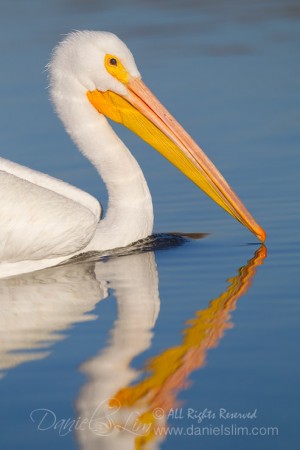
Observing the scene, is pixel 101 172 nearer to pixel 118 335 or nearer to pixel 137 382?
pixel 118 335

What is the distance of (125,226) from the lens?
763 centimetres

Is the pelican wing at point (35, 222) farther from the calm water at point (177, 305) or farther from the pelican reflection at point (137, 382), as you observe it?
the pelican reflection at point (137, 382)

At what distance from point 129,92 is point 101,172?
592 millimetres

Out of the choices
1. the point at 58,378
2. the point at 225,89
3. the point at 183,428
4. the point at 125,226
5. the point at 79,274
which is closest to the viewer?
the point at 183,428

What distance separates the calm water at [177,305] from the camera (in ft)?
15.4

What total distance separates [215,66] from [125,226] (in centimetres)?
549

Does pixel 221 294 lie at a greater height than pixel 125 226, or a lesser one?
lesser

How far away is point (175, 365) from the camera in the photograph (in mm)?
5207

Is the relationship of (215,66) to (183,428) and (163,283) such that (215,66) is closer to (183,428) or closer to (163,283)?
(163,283)

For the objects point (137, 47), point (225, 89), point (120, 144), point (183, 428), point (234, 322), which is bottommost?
point (183, 428)

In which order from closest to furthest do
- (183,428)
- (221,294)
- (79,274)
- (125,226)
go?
(183,428)
(221,294)
(79,274)
(125,226)

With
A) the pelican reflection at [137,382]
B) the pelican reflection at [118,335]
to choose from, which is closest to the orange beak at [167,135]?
the pelican reflection at [118,335]

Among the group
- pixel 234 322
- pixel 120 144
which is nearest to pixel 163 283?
pixel 234 322

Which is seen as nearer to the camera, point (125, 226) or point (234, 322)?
point (234, 322)
